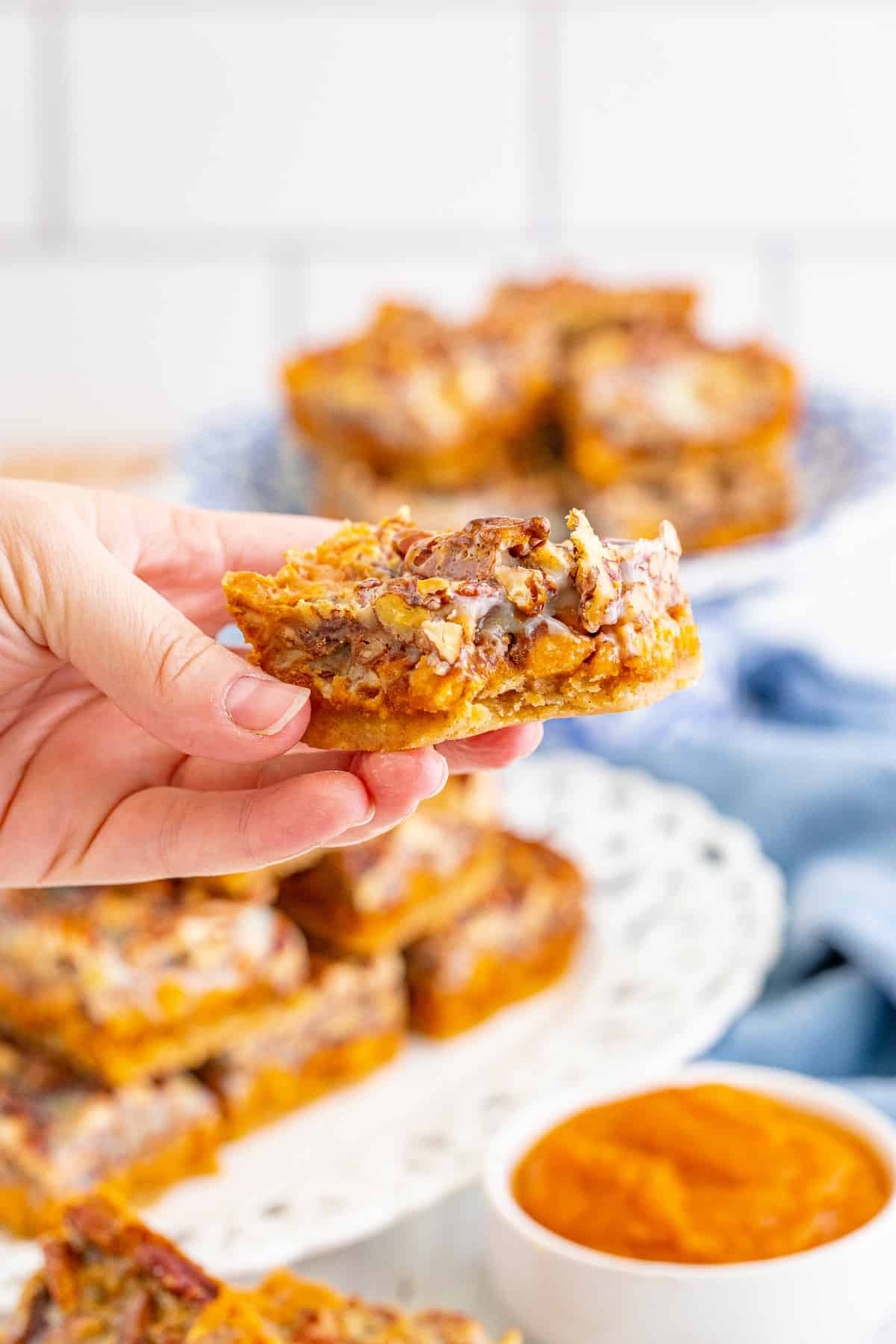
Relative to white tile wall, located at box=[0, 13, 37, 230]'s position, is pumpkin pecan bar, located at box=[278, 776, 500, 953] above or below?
below

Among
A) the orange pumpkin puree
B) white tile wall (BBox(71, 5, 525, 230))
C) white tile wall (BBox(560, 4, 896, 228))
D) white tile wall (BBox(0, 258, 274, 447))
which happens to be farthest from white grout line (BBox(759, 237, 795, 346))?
the orange pumpkin puree

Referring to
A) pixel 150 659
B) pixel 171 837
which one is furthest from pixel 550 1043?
pixel 150 659

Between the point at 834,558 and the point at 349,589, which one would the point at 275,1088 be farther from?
the point at 834,558

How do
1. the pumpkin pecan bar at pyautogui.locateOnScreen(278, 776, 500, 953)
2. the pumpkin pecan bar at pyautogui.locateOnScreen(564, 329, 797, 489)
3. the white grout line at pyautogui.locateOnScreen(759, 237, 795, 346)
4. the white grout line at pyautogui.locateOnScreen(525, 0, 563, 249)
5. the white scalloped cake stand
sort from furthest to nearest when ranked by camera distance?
the white grout line at pyautogui.locateOnScreen(759, 237, 795, 346), the white grout line at pyautogui.locateOnScreen(525, 0, 563, 249), the pumpkin pecan bar at pyautogui.locateOnScreen(564, 329, 797, 489), the pumpkin pecan bar at pyautogui.locateOnScreen(278, 776, 500, 953), the white scalloped cake stand

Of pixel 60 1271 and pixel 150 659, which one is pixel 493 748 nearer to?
pixel 150 659

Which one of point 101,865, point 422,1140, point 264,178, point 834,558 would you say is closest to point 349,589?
point 101,865

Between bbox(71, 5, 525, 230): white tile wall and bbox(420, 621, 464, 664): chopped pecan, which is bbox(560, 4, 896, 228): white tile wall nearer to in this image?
bbox(71, 5, 525, 230): white tile wall

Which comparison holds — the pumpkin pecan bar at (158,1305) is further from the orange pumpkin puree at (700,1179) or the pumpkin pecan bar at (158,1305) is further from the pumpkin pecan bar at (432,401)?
the pumpkin pecan bar at (432,401)

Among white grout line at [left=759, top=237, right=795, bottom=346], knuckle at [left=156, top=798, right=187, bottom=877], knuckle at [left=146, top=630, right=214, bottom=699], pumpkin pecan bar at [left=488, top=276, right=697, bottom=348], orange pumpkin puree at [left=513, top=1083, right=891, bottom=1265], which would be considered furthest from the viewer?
white grout line at [left=759, top=237, right=795, bottom=346]
